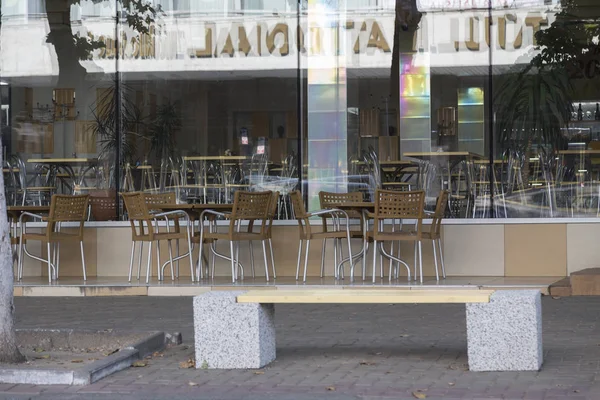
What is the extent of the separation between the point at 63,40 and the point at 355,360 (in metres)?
9.69

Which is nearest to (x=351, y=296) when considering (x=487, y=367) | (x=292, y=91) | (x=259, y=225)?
(x=487, y=367)

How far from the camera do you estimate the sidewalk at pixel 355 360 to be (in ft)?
19.2

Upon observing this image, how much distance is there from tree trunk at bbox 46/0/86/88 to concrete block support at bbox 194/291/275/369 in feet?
30.3

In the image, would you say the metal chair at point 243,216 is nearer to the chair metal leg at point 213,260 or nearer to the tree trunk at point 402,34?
the chair metal leg at point 213,260

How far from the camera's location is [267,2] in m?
15.2

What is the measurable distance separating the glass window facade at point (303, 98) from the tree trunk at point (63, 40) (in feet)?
0.06

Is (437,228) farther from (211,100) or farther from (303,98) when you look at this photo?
(211,100)

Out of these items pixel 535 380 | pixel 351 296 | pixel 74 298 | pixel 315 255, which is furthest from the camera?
pixel 315 255

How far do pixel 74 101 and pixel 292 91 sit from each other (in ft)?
9.73

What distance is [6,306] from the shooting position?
22.2 ft

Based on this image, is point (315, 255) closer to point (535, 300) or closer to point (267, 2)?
point (267, 2)

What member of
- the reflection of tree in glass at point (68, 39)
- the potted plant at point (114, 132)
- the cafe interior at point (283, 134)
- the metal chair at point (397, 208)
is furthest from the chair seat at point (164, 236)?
the reflection of tree in glass at point (68, 39)

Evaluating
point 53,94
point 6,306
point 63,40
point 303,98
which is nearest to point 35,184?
point 53,94

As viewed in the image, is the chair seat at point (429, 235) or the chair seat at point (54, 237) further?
the chair seat at point (54, 237)
